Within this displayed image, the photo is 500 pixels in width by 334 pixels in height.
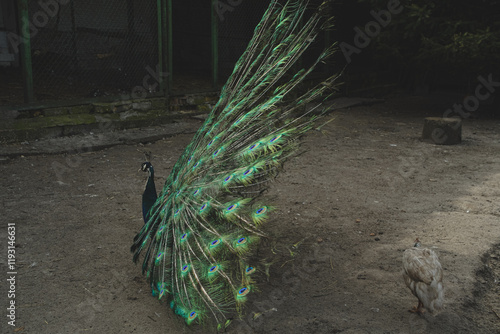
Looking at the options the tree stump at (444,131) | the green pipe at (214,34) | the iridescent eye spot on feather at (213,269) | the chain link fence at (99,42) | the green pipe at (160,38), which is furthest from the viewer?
the chain link fence at (99,42)

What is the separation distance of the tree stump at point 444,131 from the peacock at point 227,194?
4.44 meters

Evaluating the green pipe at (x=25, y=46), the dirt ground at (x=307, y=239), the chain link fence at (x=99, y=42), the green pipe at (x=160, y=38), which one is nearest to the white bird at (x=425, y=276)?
the dirt ground at (x=307, y=239)

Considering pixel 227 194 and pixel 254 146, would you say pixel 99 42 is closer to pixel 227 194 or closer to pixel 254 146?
pixel 254 146

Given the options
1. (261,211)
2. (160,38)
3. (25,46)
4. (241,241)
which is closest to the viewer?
(241,241)

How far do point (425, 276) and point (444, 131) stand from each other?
526 centimetres

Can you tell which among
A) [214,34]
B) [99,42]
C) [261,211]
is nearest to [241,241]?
[261,211]

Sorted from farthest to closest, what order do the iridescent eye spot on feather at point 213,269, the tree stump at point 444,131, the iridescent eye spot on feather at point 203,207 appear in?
the tree stump at point 444,131 → the iridescent eye spot on feather at point 203,207 → the iridescent eye spot on feather at point 213,269

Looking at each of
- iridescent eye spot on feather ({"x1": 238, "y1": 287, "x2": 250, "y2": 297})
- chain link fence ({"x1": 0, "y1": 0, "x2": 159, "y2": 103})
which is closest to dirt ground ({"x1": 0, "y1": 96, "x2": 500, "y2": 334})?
iridescent eye spot on feather ({"x1": 238, "y1": 287, "x2": 250, "y2": 297})

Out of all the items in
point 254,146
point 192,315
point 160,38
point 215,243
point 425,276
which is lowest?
point 192,315

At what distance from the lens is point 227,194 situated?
3244 millimetres

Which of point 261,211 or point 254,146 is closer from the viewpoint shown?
point 261,211

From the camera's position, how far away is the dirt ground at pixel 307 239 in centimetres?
318

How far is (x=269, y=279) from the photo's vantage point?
364 centimetres

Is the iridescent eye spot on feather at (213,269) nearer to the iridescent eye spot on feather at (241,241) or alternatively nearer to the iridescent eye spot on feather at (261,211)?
the iridescent eye spot on feather at (241,241)
